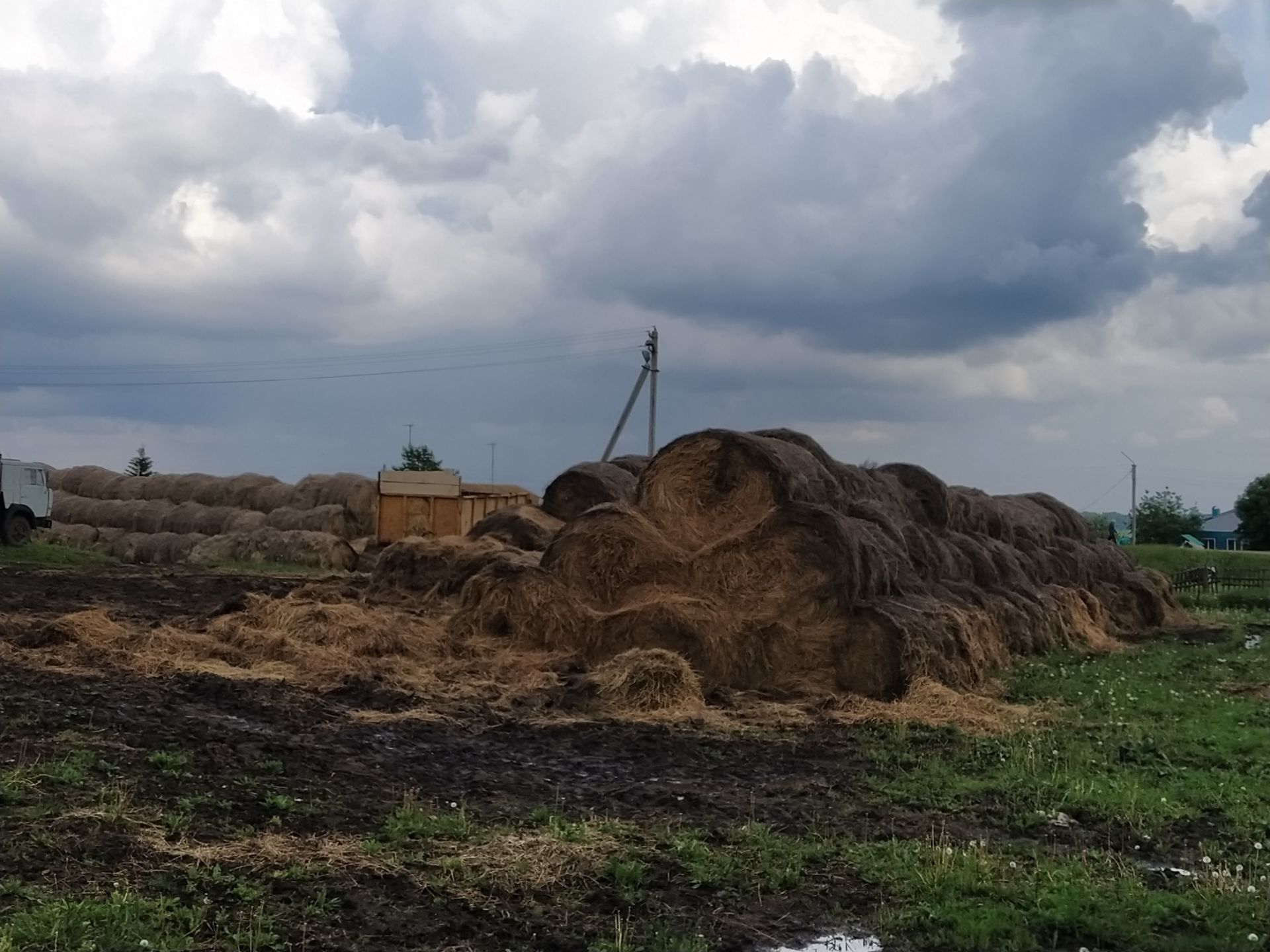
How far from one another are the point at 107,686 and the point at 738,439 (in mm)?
6856

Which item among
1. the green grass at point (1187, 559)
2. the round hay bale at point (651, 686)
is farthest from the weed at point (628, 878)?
the green grass at point (1187, 559)

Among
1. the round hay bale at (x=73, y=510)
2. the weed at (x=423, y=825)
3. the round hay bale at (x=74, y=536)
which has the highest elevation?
the round hay bale at (x=73, y=510)

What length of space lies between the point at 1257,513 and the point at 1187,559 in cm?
2679

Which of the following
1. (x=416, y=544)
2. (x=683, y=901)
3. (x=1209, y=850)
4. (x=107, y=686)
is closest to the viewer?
(x=683, y=901)

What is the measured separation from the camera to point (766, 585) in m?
12.6

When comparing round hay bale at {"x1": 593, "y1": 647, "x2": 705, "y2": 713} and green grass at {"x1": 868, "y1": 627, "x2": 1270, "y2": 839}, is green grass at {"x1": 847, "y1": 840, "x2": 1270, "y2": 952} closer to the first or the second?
green grass at {"x1": 868, "y1": 627, "x2": 1270, "y2": 839}

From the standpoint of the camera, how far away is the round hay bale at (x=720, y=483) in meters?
13.2

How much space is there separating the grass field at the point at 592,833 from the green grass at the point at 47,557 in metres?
19.3

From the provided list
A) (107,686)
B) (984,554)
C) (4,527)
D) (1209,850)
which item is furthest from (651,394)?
(1209,850)

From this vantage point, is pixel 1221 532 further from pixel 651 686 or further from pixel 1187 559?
pixel 651 686

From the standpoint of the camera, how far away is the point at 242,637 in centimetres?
1273

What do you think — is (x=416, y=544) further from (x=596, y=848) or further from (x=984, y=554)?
(x=596, y=848)

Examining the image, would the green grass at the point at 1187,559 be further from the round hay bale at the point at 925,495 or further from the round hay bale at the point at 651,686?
the round hay bale at the point at 651,686

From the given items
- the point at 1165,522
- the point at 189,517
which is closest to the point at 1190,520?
the point at 1165,522
